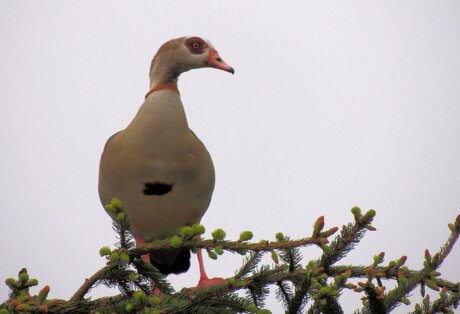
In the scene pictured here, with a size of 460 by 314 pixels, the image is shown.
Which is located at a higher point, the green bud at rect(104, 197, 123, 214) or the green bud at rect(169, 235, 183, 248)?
the green bud at rect(104, 197, 123, 214)

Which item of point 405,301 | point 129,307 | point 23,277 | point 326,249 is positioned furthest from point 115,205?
point 405,301

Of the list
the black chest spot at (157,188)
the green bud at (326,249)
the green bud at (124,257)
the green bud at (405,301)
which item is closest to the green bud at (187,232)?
the green bud at (124,257)

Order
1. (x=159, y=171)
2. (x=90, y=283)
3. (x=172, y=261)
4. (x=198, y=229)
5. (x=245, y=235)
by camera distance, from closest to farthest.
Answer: (x=198, y=229), (x=245, y=235), (x=90, y=283), (x=159, y=171), (x=172, y=261)

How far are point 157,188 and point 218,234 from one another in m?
1.82

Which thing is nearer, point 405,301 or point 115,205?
point 115,205

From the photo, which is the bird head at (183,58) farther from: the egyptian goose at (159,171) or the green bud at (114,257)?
the green bud at (114,257)

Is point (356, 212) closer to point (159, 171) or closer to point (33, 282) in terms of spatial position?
point (33, 282)

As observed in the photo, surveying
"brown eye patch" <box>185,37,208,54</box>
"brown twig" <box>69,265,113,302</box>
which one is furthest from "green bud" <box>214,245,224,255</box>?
"brown eye patch" <box>185,37,208,54</box>

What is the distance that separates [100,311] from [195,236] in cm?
52

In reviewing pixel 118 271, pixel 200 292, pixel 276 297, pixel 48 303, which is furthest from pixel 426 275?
pixel 48 303

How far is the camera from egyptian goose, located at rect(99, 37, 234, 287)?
14.5ft

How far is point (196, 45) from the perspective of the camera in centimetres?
516

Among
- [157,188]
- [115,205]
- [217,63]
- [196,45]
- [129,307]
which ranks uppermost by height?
[196,45]

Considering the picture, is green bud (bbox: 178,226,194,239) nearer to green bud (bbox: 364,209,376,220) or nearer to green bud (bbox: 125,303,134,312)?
green bud (bbox: 125,303,134,312)
